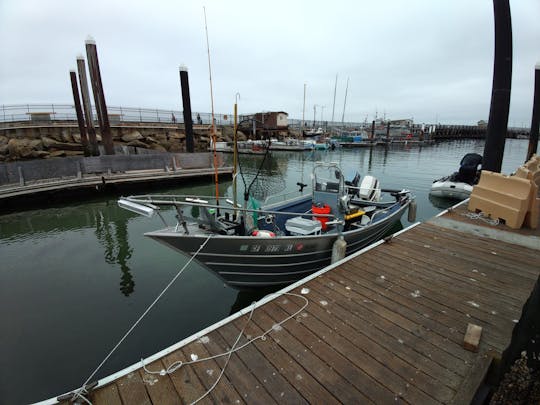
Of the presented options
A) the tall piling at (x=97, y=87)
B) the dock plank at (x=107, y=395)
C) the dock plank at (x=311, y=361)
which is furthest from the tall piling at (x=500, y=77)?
the tall piling at (x=97, y=87)

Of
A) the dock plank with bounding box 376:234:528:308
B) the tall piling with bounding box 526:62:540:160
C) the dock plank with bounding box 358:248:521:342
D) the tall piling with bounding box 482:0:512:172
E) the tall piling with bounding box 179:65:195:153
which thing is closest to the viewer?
the dock plank with bounding box 358:248:521:342

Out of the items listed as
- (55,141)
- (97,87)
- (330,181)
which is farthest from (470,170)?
(55,141)

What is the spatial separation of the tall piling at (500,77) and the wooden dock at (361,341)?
183 inches

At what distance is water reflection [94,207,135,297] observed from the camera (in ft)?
20.5

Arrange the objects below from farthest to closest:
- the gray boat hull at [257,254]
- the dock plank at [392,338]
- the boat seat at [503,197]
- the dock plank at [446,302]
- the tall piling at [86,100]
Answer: the tall piling at [86,100]
the boat seat at [503,197]
the gray boat hull at [257,254]
the dock plank at [446,302]
the dock plank at [392,338]

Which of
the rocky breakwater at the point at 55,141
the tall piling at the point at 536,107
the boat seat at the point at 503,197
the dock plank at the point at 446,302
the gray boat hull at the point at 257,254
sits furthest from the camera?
the rocky breakwater at the point at 55,141

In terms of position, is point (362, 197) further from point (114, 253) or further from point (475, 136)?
point (475, 136)

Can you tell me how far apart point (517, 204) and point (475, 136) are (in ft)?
347

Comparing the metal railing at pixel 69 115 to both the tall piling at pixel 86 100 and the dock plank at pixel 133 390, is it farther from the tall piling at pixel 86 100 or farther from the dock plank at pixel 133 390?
the dock plank at pixel 133 390

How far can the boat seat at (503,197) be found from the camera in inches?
242

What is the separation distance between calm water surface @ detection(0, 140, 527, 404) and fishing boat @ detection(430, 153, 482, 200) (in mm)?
6622

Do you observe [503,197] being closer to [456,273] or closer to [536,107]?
[456,273]

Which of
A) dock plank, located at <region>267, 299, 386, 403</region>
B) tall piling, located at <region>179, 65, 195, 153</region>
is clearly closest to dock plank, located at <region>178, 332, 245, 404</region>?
dock plank, located at <region>267, 299, 386, 403</region>

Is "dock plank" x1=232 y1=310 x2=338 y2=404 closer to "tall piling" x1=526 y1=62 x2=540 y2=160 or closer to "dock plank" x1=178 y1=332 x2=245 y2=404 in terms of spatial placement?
"dock plank" x1=178 y1=332 x2=245 y2=404
